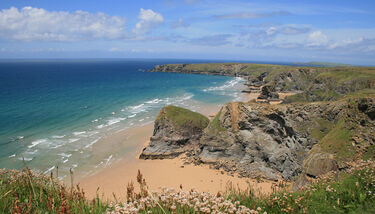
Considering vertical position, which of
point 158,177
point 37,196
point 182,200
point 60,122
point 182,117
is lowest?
point 158,177

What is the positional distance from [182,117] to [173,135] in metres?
3.00

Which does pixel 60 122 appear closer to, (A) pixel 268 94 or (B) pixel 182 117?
(B) pixel 182 117

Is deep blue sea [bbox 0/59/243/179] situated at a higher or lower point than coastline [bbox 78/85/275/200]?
higher

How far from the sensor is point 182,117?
31109 mm

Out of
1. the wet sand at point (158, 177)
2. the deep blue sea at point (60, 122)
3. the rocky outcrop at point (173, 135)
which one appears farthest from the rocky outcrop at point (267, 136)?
the deep blue sea at point (60, 122)

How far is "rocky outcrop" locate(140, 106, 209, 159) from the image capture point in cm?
2867

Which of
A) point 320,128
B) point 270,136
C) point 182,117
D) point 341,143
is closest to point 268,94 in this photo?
point 182,117

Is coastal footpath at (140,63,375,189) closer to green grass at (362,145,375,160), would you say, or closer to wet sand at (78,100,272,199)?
green grass at (362,145,375,160)

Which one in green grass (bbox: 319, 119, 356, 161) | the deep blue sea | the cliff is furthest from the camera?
the cliff

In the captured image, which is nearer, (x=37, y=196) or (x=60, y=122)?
(x=37, y=196)

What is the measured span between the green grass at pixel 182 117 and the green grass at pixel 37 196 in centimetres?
2459

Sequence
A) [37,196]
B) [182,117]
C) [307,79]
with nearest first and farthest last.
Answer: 1. [37,196]
2. [182,117]
3. [307,79]

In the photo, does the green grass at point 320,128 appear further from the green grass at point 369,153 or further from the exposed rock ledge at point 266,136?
the green grass at point 369,153

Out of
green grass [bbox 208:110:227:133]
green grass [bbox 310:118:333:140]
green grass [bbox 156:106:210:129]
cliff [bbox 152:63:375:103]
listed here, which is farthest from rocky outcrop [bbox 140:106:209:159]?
cliff [bbox 152:63:375:103]
